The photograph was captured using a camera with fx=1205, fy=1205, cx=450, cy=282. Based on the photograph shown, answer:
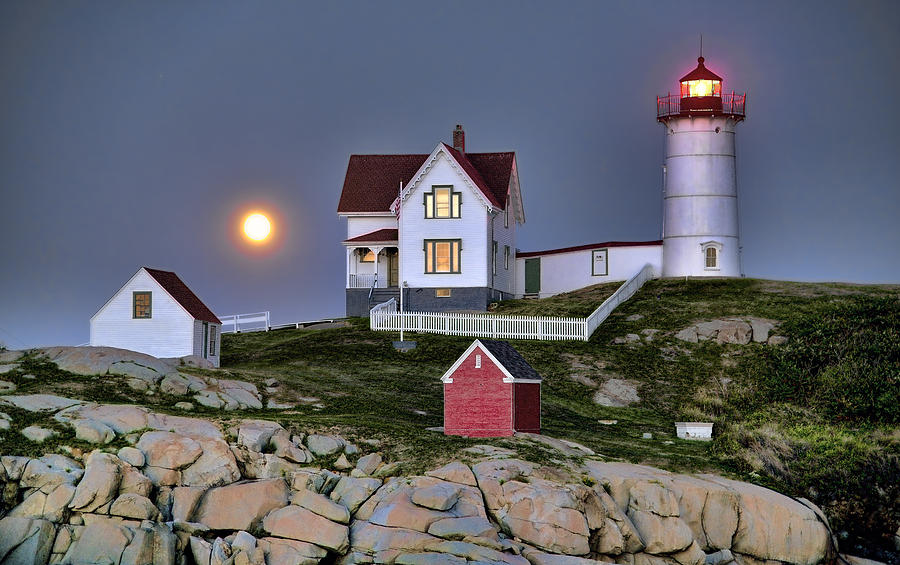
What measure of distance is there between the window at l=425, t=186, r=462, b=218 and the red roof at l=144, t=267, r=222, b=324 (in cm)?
1455

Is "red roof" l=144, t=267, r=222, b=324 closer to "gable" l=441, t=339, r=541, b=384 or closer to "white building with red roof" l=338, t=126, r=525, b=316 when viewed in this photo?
"gable" l=441, t=339, r=541, b=384

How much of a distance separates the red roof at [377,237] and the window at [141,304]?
17.1 metres

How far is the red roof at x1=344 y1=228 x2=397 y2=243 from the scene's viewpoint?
5656 centimetres

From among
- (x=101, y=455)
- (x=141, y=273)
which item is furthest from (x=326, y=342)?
(x=101, y=455)

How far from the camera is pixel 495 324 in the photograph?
4956cm

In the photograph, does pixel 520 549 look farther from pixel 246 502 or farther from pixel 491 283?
pixel 491 283

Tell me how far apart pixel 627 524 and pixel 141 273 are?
21.5 meters

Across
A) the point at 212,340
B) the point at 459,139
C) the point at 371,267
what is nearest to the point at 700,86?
the point at 459,139

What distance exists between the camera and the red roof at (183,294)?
4088 centimetres

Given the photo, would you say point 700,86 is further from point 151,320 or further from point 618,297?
point 151,320

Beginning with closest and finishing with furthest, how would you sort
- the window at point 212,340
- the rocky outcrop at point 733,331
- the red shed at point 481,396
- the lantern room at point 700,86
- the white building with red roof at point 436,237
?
the red shed at point 481,396 < the window at point 212,340 < the rocky outcrop at point 733,331 < the white building with red roof at point 436,237 < the lantern room at point 700,86

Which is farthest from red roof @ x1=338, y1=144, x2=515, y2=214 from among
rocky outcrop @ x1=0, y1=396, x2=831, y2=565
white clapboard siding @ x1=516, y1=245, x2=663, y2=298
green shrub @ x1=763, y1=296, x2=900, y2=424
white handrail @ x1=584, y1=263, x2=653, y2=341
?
rocky outcrop @ x1=0, y1=396, x2=831, y2=565

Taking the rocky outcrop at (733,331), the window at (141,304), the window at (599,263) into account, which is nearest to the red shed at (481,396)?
the window at (141,304)

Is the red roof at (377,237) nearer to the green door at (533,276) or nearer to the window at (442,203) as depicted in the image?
the window at (442,203)
